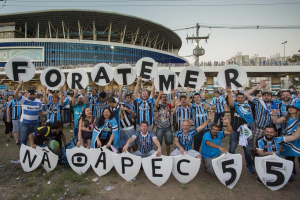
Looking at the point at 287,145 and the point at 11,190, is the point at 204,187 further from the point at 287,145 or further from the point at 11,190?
the point at 11,190

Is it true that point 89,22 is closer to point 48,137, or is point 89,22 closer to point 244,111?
point 48,137

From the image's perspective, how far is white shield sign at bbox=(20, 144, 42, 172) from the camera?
3.94 m

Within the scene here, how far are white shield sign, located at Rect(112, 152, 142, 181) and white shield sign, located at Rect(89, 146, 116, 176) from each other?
9.7 inches

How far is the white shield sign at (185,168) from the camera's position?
350 cm

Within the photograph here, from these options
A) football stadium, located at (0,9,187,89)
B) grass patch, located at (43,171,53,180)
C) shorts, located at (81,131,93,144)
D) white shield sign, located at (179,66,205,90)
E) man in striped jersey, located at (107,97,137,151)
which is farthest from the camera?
football stadium, located at (0,9,187,89)

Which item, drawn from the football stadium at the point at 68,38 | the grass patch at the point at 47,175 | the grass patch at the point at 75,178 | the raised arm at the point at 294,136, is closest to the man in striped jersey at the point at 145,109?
the grass patch at the point at 75,178

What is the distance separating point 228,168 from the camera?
3.46 metres

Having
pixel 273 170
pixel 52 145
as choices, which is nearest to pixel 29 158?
pixel 52 145

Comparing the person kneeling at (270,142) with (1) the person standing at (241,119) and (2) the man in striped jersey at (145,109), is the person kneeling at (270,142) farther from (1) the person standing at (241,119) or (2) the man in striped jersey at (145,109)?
(2) the man in striped jersey at (145,109)

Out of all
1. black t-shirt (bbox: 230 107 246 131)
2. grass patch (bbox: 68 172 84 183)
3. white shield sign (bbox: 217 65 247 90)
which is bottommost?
grass patch (bbox: 68 172 84 183)

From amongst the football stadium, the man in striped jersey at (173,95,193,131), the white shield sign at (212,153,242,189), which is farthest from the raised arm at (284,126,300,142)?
the football stadium

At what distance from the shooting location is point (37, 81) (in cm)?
4797

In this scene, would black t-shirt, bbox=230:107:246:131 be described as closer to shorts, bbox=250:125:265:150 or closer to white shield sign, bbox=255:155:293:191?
shorts, bbox=250:125:265:150

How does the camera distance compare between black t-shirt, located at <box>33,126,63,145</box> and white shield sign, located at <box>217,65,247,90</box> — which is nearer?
black t-shirt, located at <box>33,126,63,145</box>
